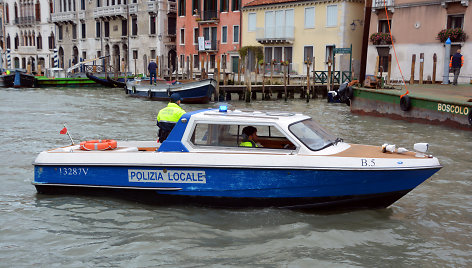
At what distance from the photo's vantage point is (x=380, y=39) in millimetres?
30812

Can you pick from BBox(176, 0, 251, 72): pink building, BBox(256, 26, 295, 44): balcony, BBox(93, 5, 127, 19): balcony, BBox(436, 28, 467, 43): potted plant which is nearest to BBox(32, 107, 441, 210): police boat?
BBox(436, 28, 467, 43): potted plant

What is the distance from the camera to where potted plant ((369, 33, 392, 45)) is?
30.5 m

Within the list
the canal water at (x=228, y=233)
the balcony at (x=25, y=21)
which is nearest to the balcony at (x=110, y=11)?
the balcony at (x=25, y=21)

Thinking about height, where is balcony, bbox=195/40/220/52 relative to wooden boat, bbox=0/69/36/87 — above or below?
above

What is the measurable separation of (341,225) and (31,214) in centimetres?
432

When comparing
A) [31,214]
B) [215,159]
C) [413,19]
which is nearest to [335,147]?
[215,159]

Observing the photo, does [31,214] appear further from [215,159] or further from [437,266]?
[437,266]

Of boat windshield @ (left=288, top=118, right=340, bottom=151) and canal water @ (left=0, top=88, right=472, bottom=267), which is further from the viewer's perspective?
boat windshield @ (left=288, top=118, right=340, bottom=151)

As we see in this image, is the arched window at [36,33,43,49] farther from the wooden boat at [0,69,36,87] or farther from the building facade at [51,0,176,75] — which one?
the wooden boat at [0,69,36,87]

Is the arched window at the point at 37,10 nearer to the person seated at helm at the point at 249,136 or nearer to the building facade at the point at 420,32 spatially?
the building facade at the point at 420,32

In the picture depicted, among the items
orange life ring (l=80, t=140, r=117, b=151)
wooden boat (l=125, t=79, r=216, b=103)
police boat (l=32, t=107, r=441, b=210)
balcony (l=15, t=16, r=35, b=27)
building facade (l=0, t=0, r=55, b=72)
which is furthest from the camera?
balcony (l=15, t=16, r=35, b=27)

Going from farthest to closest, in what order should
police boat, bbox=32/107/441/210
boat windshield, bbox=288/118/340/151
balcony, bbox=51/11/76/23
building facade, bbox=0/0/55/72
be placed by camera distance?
1. building facade, bbox=0/0/55/72
2. balcony, bbox=51/11/76/23
3. boat windshield, bbox=288/118/340/151
4. police boat, bbox=32/107/441/210

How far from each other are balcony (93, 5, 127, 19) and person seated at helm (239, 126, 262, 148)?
45.2m

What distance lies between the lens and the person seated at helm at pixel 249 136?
7.40 m
